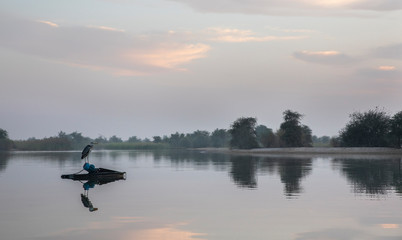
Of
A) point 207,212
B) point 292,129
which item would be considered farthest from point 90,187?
point 292,129

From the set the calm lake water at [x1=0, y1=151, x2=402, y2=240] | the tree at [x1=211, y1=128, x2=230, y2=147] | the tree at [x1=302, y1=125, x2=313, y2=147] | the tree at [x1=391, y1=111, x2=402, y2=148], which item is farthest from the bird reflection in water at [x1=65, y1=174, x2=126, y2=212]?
the tree at [x1=211, y1=128, x2=230, y2=147]

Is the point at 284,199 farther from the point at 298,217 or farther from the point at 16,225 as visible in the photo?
the point at 16,225

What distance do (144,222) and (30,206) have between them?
22.0 ft

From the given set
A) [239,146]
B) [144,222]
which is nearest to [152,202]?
[144,222]

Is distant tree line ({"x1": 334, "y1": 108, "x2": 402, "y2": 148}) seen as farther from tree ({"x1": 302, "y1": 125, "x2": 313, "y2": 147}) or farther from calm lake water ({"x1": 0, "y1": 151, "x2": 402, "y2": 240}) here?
calm lake water ({"x1": 0, "y1": 151, "x2": 402, "y2": 240})

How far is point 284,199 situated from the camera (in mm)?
21016

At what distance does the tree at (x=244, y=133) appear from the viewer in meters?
122

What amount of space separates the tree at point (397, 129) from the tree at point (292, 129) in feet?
76.2

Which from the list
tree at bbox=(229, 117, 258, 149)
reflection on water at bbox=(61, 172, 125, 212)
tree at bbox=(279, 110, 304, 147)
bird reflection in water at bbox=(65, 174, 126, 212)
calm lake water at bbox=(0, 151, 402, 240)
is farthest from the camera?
tree at bbox=(229, 117, 258, 149)

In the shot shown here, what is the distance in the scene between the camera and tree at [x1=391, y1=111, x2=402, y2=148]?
8381cm

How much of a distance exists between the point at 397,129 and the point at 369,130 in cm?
678

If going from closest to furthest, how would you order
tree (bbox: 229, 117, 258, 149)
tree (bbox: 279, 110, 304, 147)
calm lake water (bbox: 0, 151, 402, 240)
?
calm lake water (bbox: 0, 151, 402, 240) → tree (bbox: 279, 110, 304, 147) → tree (bbox: 229, 117, 258, 149)

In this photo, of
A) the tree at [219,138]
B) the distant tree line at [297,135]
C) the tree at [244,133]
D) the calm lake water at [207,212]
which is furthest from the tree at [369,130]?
the tree at [219,138]

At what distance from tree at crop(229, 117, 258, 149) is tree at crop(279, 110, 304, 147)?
16.3 m
